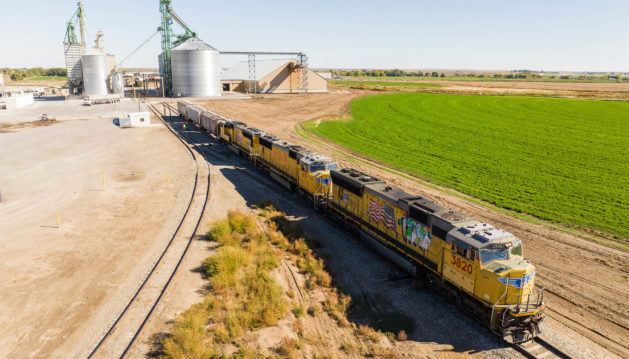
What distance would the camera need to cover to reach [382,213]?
64.8 feet

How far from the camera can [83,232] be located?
2300cm

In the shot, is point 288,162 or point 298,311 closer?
point 298,311

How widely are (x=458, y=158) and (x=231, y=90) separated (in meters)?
94.9

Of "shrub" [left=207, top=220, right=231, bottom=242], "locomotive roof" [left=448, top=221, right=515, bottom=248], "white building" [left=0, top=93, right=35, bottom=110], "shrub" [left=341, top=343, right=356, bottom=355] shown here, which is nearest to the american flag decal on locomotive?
"locomotive roof" [left=448, top=221, right=515, bottom=248]

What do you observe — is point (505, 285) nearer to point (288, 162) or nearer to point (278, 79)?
point (288, 162)

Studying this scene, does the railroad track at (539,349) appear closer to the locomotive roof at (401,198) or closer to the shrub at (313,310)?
the locomotive roof at (401,198)

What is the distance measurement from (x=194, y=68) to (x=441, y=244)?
98.0 metres

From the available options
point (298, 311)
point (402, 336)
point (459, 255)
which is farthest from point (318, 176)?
point (402, 336)

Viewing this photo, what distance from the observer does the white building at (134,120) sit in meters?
60.1

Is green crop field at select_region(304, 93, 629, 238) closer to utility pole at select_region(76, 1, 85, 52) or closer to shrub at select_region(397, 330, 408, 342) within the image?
shrub at select_region(397, 330, 408, 342)

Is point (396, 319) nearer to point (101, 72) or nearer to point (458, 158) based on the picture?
point (458, 158)

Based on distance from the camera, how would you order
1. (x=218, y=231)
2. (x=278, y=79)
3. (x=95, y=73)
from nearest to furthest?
(x=218, y=231) < (x=95, y=73) < (x=278, y=79)

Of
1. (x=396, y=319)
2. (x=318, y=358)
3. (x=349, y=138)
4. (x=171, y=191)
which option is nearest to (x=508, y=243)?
(x=396, y=319)

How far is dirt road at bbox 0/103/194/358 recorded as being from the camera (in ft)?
48.1
